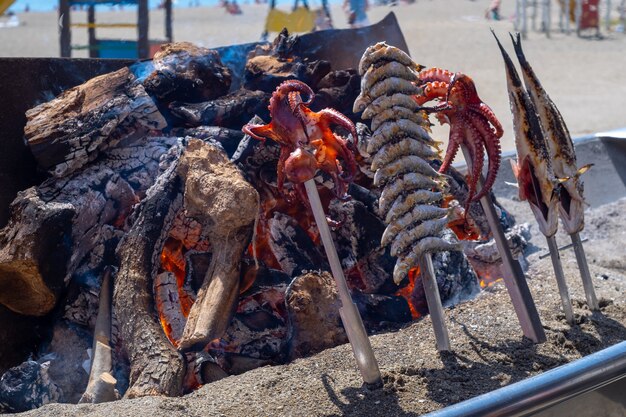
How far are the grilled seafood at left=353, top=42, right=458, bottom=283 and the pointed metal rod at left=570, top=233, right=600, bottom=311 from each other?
777mm

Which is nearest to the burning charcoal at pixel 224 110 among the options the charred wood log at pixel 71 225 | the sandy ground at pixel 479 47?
the charred wood log at pixel 71 225

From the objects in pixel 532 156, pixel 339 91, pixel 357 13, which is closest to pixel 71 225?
pixel 339 91

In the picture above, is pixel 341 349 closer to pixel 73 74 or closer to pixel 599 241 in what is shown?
pixel 73 74

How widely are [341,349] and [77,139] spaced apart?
4.62 feet

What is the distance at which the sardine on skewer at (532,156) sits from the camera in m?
3.18

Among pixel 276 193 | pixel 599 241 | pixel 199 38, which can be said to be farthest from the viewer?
pixel 199 38

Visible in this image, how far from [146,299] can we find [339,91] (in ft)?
4.84

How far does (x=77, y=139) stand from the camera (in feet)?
11.4

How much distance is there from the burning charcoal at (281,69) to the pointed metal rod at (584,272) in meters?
1.47

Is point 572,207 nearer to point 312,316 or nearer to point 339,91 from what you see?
point 312,316

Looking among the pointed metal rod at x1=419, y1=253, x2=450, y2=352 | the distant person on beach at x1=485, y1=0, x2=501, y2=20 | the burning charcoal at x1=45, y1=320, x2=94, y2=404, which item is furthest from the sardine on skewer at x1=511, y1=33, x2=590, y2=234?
the distant person on beach at x1=485, y1=0, x2=501, y2=20

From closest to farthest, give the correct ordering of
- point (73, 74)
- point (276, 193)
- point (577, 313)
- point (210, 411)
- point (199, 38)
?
point (210, 411), point (577, 313), point (276, 193), point (73, 74), point (199, 38)

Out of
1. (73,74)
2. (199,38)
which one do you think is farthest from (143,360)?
(199,38)

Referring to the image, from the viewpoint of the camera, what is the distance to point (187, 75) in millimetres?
3910
